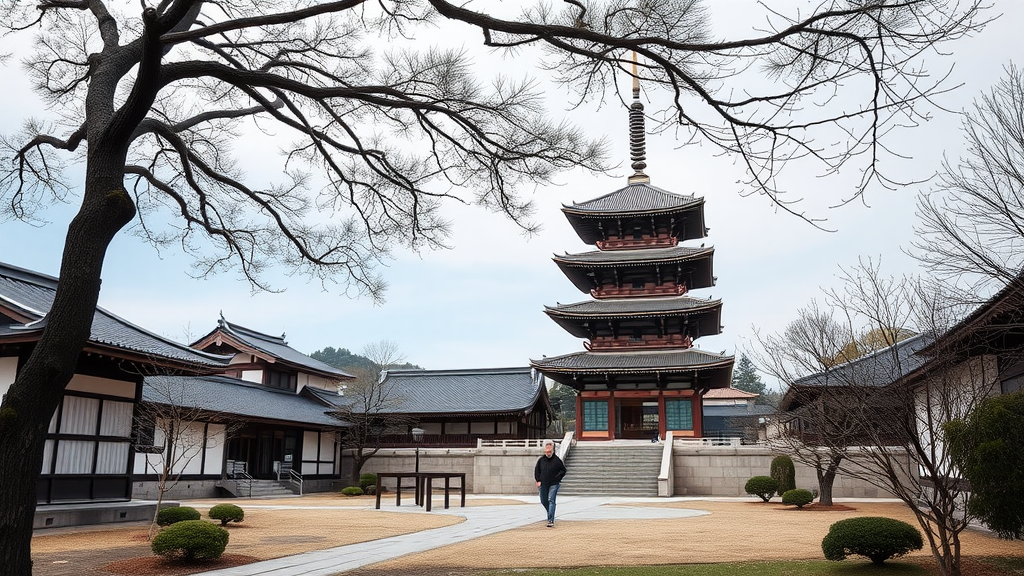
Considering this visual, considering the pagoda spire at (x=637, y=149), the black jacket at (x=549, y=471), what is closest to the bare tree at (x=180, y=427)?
the black jacket at (x=549, y=471)

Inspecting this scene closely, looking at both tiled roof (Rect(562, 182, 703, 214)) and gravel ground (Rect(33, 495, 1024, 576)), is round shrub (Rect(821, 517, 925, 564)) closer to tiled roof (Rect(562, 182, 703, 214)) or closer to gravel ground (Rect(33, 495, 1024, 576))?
gravel ground (Rect(33, 495, 1024, 576))

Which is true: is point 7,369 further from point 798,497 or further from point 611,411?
point 611,411

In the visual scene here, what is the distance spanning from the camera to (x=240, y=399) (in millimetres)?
29781

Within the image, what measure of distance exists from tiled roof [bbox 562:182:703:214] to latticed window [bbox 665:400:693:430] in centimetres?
919

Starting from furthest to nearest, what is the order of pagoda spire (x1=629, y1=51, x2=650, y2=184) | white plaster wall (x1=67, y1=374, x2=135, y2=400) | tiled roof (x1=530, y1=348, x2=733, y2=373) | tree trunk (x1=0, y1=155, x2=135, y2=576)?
pagoda spire (x1=629, y1=51, x2=650, y2=184), tiled roof (x1=530, y1=348, x2=733, y2=373), white plaster wall (x1=67, y1=374, x2=135, y2=400), tree trunk (x1=0, y1=155, x2=135, y2=576)

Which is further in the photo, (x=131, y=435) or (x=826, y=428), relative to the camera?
(x=131, y=435)

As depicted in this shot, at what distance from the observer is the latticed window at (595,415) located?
34.0 metres

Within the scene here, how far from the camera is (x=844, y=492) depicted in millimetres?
26203

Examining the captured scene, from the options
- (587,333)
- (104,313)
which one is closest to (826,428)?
(104,313)

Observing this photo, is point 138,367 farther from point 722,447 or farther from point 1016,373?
point 722,447

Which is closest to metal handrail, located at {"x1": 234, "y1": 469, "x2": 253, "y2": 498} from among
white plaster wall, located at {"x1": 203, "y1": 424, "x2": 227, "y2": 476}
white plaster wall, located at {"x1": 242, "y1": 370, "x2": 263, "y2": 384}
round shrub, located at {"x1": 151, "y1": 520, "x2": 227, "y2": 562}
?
white plaster wall, located at {"x1": 203, "y1": 424, "x2": 227, "y2": 476}

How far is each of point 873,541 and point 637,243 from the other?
29.3 metres

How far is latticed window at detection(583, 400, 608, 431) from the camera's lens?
3403 centimetres

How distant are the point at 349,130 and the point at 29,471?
4.75 metres
